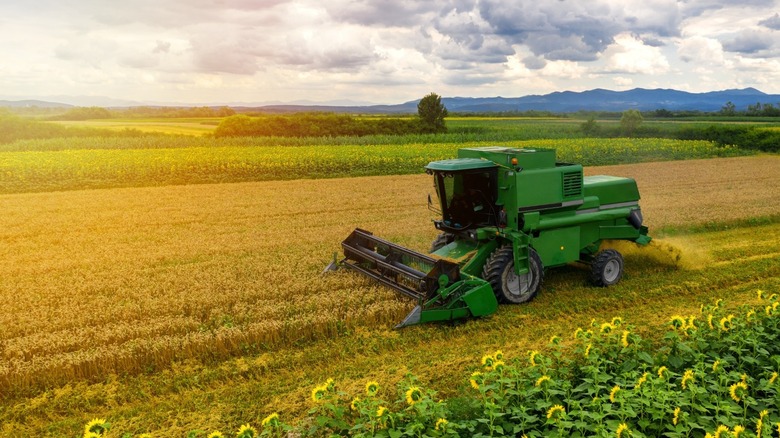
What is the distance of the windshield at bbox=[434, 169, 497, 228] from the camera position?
874cm

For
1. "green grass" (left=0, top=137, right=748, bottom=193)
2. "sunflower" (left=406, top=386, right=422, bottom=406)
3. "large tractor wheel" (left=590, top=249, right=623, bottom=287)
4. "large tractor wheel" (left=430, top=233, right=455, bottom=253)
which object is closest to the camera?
"sunflower" (left=406, top=386, right=422, bottom=406)

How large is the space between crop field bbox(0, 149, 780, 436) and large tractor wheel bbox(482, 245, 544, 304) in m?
0.22

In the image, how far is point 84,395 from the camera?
6105 millimetres

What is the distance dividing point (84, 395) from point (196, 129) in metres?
39.1

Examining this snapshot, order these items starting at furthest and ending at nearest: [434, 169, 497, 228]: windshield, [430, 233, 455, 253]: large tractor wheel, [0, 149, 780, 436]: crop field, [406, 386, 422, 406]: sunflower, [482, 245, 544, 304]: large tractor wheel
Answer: [430, 233, 455, 253]: large tractor wheel → [434, 169, 497, 228]: windshield → [482, 245, 544, 304]: large tractor wheel → [0, 149, 780, 436]: crop field → [406, 386, 422, 406]: sunflower

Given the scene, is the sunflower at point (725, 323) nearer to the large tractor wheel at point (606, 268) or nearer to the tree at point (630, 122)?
the large tractor wheel at point (606, 268)

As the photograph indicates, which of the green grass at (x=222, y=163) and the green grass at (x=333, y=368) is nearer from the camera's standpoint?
the green grass at (x=333, y=368)

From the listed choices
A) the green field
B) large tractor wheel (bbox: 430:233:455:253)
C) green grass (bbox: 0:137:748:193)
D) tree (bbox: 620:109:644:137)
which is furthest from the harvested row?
tree (bbox: 620:109:644:137)

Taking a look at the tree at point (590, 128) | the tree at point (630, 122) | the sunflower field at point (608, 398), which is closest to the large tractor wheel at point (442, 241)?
the sunflower field at point (608, 398)

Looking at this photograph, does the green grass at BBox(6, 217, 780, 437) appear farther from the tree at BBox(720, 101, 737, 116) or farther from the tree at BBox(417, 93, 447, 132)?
the tree at BBox(720, 101, 737, 116)

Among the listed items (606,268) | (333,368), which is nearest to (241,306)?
(333,368)

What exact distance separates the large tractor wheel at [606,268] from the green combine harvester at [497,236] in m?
0.02

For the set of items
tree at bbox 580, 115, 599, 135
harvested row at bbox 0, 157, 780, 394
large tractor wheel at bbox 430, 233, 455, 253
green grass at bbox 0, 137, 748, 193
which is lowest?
harvested row at bbox 0, 157, 780, 394

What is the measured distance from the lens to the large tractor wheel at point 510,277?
8219 millimetres
